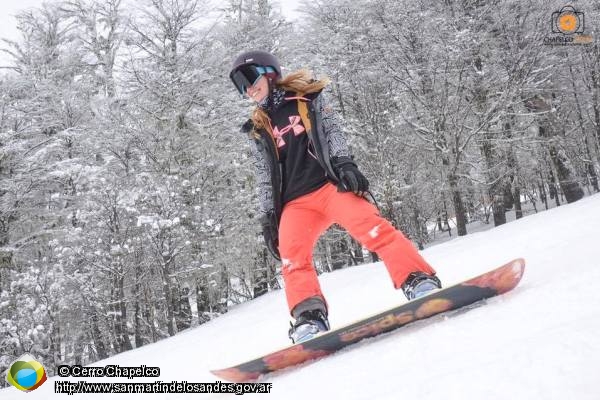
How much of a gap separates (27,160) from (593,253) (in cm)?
1224

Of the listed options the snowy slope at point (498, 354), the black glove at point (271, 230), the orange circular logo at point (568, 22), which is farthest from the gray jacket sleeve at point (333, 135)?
the orange circular logo at point (568, 22)

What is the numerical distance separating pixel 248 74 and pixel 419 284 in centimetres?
170

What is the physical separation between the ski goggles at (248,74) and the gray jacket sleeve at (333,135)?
1.43 ft

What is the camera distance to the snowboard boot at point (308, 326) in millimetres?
2251

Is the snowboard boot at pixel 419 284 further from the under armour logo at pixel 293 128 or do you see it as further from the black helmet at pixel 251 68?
the black helmet at pixel 251 68

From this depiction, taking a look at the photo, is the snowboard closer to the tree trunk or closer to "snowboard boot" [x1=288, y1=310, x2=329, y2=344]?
Answer: "snowboard boot" [x1=288, y1=310, x2=329, y2=344]

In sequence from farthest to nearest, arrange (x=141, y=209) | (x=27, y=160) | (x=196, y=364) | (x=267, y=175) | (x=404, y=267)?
(x=27, y=160) < (x=141, y=209) < (x=196, y=364) < (x=267, y=175) < (x=404, y=267)

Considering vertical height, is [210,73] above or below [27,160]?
above

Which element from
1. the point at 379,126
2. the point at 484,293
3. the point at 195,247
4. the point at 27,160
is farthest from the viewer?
the point at 379,126

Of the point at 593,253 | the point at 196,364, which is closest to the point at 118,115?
the point at 196,364

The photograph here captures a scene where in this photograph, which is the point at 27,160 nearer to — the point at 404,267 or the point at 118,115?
the point at 118,115

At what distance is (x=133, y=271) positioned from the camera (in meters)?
10.7

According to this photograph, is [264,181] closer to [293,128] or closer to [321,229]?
[293,128]

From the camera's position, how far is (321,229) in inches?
108
